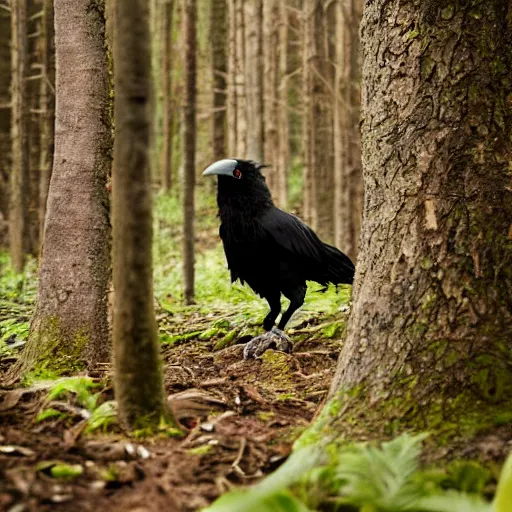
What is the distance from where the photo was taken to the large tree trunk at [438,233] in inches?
131

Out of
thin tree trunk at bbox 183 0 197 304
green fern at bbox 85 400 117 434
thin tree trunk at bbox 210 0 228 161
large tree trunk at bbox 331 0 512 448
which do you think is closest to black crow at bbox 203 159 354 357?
large tree trunk at bbox 331 0 512 448

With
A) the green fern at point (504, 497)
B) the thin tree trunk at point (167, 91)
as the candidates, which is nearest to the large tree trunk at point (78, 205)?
the green fern at point (504, 497)

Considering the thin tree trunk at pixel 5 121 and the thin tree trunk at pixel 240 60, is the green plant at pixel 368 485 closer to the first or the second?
the thin tree trunk at pixel 240 60

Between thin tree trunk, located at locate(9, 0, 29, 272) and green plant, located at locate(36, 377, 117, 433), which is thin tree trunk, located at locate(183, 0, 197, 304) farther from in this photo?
green plant, located at locate(36, 377, 117, 433)

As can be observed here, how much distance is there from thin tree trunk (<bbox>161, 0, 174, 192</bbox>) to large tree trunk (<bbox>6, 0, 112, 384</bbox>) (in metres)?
15.3

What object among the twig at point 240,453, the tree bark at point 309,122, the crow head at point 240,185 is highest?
the tree bark at point 309,122

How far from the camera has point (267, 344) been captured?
5.60m

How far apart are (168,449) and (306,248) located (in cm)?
291

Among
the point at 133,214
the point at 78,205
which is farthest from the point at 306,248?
the point at 133,214

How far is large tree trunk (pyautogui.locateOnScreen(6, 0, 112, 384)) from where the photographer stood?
4.86m

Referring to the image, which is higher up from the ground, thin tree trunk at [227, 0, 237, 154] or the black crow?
thin tree trunk at [227, 0, 237, 154]

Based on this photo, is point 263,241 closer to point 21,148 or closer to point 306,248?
point 306,248

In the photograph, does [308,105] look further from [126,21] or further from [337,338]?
[126,21]

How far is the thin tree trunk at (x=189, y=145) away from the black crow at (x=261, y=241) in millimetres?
2773
